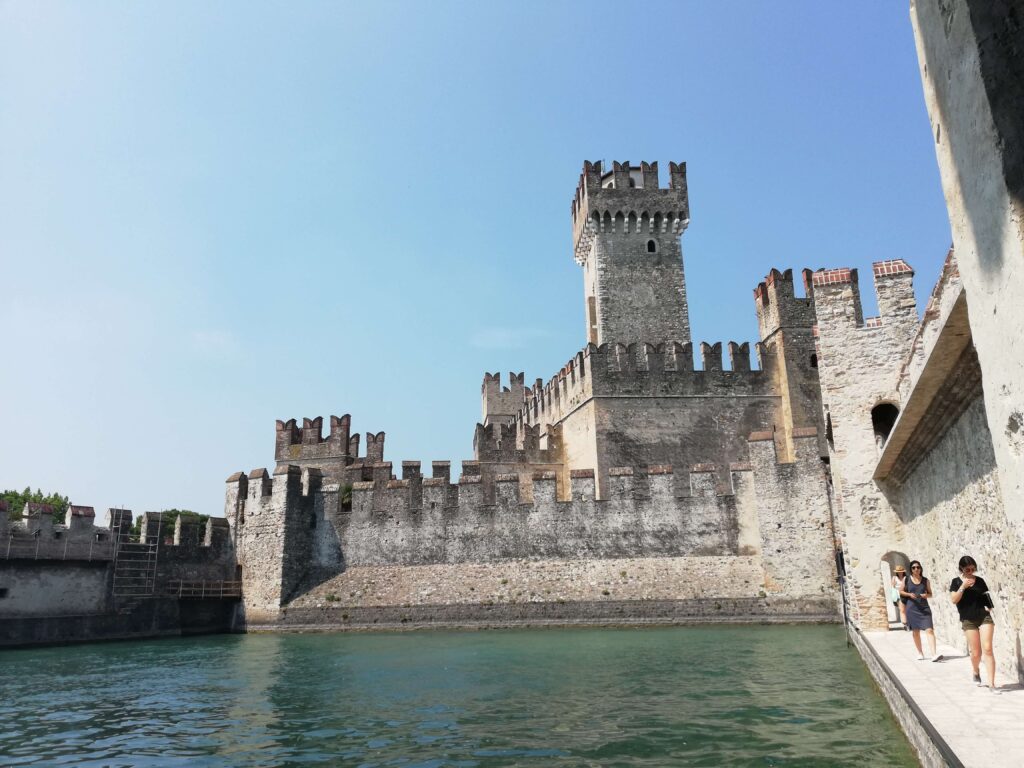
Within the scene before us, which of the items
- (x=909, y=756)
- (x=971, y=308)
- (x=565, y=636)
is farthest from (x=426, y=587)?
(x=971, y=308)

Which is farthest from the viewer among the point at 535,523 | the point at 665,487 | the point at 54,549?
the point at 535,523

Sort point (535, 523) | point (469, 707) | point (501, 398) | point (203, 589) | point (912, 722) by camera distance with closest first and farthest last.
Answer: point (912, 722) < point (469, 707) < point (535, 523) < point (203, 589) < point (501, 398)

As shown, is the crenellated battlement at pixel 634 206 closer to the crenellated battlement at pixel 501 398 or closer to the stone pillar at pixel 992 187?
the crenellated battlement at pixel 501 398

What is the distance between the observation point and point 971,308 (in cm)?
308

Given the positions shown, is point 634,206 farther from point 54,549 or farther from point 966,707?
point 966,707

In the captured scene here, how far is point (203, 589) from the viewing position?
2194 cm

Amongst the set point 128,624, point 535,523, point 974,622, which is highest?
point 535,523

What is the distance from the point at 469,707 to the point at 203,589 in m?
15.8

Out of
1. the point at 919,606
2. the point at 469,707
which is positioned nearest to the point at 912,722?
the point at 919,606

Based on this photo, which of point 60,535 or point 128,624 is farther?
point 128,624

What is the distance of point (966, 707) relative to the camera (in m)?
5.90

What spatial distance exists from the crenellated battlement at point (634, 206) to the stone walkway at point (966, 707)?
25.1 metres

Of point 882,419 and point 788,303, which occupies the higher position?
point 788,303

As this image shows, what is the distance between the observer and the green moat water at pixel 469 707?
6715 millimetres
